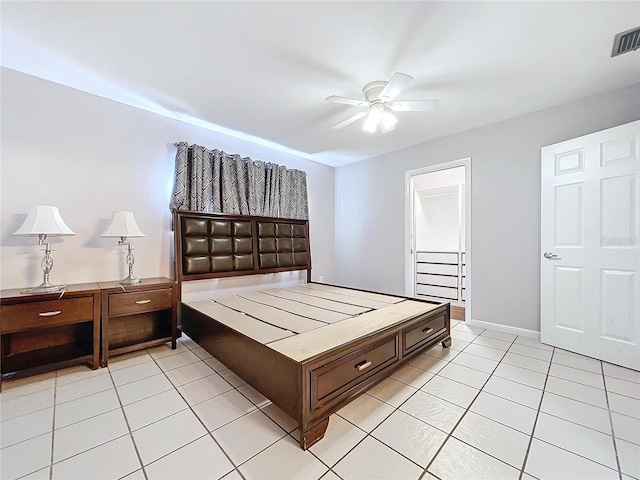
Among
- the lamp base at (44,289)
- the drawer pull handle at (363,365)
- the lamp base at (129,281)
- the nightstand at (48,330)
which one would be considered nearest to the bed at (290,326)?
the drawer pull handle at (363,365)

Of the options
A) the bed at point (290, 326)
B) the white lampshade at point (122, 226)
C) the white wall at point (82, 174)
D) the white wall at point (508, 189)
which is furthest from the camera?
the white wall at point (508, 189)

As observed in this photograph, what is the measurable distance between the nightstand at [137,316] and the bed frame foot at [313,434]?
1.95 metres

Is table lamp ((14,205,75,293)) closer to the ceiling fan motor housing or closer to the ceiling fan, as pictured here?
the ceiling fan

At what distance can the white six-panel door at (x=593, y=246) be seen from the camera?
232cm

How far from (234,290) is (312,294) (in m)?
1.12

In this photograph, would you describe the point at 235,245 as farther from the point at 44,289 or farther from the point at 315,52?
the point at 315,52

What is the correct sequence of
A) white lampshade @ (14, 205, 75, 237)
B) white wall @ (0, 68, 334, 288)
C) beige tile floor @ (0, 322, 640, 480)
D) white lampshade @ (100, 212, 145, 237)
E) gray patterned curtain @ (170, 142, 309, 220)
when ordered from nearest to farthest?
beige tile floor @ (0, 322, 640, 480)
white lampshade @ (14, 205, 75, 237)
white wall @ (0, 68, 334, 288)
white lampshade @ (100, 212, 145, 237)
gray patterned curtain @ (170, 142, 309, 220)

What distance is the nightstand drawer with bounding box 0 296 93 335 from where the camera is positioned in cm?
192

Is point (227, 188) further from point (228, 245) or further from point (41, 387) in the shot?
point (41, 387)

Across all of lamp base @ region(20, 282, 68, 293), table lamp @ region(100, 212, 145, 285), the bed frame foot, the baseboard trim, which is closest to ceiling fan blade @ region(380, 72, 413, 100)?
the bed frame foot

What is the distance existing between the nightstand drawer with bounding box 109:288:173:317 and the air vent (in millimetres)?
4194

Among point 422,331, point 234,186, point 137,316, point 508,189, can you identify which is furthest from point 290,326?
point 508,189

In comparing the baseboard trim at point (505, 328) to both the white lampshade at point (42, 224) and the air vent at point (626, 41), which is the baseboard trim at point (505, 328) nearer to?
the air vent at point (626, 41)

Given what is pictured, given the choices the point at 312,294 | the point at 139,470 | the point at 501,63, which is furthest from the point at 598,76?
the point at 139,470
